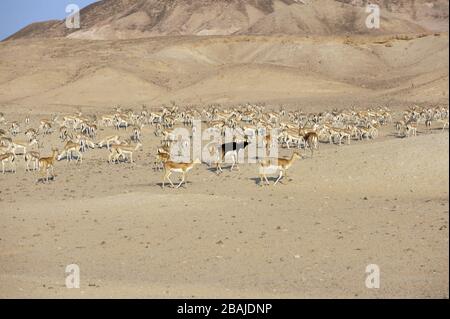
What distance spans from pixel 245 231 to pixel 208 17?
151895 millimetres

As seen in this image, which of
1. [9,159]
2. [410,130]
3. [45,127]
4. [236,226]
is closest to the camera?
[236,226]

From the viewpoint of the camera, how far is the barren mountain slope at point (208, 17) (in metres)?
118

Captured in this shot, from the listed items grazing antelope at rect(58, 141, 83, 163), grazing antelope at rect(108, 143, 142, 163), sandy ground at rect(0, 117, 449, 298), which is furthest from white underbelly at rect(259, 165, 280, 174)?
grazing antelope at rect(58, 141, 83, 163)

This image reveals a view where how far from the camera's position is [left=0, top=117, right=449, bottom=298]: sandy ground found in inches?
479

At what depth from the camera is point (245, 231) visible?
15898 mm

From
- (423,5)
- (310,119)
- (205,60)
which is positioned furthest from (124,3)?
(310,119)

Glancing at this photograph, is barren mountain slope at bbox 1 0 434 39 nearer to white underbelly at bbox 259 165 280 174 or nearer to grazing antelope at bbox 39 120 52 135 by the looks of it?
grazing antelope at bbox 39 120 52 135

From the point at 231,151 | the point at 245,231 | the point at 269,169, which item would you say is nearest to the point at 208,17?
the point at 231,151

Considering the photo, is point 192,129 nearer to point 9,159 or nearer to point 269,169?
point 9,159

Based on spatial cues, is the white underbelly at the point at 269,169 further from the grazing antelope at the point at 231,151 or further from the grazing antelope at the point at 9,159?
the grazing antelope at the point at 9,159

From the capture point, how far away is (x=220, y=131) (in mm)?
33719
